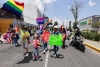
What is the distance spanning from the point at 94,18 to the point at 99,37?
4105 cm

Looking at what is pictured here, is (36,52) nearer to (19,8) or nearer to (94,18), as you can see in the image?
(19,8)

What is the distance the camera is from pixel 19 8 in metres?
9.76

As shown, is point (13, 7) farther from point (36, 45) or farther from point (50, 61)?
point (50, 61)

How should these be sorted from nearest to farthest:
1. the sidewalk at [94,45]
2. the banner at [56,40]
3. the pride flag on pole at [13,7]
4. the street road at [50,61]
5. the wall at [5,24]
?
the street road at [50,61], the pride flag on pole at [13,7], the banner at [56,40], the sidewalk at [94,45], the wall at [5,24]

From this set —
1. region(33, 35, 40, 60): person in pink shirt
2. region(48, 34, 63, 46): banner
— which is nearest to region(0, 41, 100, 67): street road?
region(33, 35, 40, 60): person in pink shirt

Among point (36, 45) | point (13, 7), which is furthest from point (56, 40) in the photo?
point (13, 7)

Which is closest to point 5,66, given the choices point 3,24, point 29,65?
point 29,65

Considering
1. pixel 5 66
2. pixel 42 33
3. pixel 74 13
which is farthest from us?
pixel 74 13

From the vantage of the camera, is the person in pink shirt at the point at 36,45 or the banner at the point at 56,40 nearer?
the person in pink shirt at the point at 36,45

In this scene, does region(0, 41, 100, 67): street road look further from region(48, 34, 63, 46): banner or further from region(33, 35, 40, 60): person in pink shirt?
region(48, 34, 63, 46): banner

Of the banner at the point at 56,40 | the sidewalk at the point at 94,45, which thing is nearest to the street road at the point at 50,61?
Result: the banner at the point at 56,40

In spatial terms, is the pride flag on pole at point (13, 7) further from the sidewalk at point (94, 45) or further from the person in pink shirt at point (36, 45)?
the sidewalk at point (94, 45)

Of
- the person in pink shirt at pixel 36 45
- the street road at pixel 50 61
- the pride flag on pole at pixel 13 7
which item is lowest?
the street road at pixel 50 61

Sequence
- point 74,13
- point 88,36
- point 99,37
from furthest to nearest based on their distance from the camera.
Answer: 1. point 74,13
2. point 88,36
3. point 99,37
